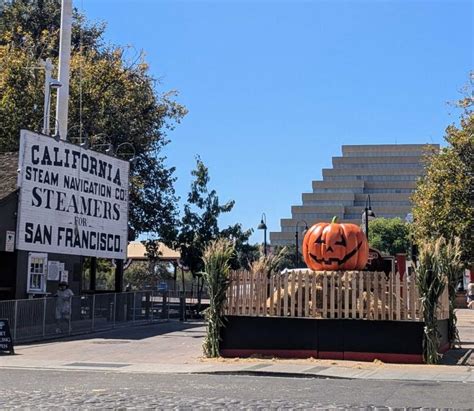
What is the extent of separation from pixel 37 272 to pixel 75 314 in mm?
1885

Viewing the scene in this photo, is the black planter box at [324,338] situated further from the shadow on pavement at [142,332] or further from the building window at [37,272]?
the building window at [37,272]

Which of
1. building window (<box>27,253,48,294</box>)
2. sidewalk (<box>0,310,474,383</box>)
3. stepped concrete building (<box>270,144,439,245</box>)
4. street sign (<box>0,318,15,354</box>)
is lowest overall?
sidewalk (<box>0,310,474,383</box>)

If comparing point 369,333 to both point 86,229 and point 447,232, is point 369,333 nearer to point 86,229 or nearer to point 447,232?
point 86,229

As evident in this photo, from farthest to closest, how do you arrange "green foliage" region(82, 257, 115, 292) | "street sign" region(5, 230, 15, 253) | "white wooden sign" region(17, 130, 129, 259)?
"green foliage" region(82, 257, 115, 292) → "white wooden sign" region(17, 130, 129, 259) → "street sign" region(5, 230, 15, 253)

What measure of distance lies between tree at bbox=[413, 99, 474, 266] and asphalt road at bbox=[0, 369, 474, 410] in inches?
710

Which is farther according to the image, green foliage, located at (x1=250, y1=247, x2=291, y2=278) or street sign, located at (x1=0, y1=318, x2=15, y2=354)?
street sign, located at (x1=0, y1=318, x2=15, y2=354)

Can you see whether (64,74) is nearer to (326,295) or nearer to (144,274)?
(326,295)

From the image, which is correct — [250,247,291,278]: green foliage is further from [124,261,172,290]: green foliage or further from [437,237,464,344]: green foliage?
[124,261,172,290]: green foliage

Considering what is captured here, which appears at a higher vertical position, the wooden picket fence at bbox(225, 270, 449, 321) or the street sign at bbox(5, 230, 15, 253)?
the street sign at bbox(5, 230, 15, 253)

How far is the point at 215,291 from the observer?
16.1 metres

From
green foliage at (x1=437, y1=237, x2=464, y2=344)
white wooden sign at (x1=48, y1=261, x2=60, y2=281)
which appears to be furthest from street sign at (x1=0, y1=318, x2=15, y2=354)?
green foliage at (x1=437, y1=237, x2=464, y2=344)

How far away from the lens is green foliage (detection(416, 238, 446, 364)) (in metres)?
15.0

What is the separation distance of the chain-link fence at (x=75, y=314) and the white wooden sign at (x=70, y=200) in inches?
74.0

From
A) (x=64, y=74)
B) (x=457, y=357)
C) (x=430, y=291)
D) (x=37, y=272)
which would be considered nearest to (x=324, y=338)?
(x=430, y=291)
